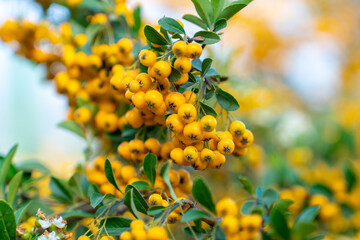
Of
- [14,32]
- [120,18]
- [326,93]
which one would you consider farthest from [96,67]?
[326,93]

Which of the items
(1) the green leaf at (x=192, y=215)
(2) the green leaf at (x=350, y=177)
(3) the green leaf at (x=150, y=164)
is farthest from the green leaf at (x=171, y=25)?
(2) the green leaf at (x=350, y=177)

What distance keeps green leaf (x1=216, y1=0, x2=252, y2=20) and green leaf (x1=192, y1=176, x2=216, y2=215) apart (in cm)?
40

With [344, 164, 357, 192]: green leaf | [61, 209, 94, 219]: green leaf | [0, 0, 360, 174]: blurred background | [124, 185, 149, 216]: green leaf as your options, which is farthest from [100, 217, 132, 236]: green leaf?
[0, 0, 360, 174]: blurred background

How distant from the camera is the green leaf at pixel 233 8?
0.71m

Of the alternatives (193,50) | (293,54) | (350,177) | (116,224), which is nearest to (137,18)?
(193,50)

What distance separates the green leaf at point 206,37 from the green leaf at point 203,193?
1.03ft

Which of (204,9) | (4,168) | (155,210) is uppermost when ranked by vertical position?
(204,9)

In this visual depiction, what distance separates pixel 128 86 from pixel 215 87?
0.22 meters

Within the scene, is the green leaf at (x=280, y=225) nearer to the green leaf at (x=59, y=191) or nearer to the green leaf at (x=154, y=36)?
the green leaf at (x=154, y=36)

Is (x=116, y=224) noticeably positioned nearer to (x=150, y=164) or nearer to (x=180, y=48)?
A: (x=150, y=164)

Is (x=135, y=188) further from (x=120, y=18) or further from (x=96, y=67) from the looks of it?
(x=120, y=18)

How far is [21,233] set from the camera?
719 mm

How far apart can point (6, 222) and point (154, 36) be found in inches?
21.5

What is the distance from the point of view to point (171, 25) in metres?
0.71
